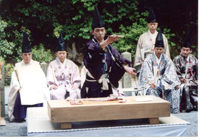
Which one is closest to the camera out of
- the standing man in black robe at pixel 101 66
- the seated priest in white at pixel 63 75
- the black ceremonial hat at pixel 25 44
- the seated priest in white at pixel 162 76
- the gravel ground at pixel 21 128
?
the standing man in black robe at pixel 101 66

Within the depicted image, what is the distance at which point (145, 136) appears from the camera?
2615 mm

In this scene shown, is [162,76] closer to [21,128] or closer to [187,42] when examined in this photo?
[187,42]

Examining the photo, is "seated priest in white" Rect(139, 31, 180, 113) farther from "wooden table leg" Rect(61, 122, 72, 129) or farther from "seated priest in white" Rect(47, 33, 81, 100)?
"wooden table leg" Rect(61, 122, 72, 129)

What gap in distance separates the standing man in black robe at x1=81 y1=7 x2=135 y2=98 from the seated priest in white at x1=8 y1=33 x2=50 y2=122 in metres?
1.15

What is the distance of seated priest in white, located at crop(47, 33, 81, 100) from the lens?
13.7ft

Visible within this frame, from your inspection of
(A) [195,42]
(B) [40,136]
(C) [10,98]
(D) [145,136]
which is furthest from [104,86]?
(A) [195,42]

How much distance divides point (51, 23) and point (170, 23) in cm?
162

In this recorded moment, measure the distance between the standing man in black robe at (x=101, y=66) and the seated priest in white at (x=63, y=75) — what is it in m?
1.01

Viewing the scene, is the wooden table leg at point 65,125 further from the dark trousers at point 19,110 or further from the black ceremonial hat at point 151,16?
the black ceremonial hat at point 151,16

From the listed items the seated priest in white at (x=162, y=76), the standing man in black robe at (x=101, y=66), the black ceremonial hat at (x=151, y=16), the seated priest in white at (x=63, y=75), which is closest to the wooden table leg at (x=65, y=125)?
the standing man in black robe at (x=101, y=66)

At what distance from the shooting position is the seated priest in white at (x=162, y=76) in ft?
14.0

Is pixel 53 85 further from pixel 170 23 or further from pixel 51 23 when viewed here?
pixel 170 23

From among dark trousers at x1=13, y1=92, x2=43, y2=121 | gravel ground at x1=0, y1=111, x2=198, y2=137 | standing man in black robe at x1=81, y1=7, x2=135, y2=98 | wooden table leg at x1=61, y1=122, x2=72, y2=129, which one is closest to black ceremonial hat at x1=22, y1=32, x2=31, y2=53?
dark trousers at x1=13, y1=92, x2=43, y2=121

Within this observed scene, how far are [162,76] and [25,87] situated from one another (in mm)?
1810
